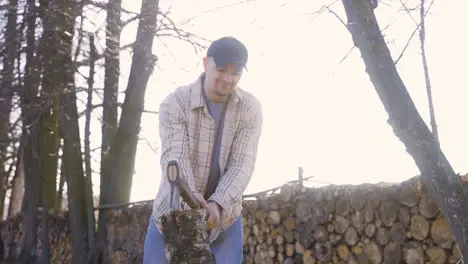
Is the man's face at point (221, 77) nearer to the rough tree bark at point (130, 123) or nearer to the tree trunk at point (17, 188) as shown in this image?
the rough tree bark at point (130, 123)

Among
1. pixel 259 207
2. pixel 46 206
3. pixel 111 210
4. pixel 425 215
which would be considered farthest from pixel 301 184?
pixel 46 206

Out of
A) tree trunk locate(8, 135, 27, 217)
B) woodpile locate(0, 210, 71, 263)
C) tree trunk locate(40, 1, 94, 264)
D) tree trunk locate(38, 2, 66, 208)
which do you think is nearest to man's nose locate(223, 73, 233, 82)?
tree trunk locate(38, 2, 66, 208)

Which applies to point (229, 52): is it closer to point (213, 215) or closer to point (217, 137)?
point (217, 137)

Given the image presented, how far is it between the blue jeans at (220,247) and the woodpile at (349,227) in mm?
2753

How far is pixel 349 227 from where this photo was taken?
570 cm

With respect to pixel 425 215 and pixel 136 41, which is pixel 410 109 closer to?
pixel 425 215

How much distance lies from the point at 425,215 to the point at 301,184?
1.96m

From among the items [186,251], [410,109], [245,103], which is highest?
[410,109]

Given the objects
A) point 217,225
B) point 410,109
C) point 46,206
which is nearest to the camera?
point 217,225

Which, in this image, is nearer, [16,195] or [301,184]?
[301,184]

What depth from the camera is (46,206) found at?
10.8m

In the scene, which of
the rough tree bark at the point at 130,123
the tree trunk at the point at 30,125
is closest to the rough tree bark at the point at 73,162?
the rough tree bark at the point at 130,123

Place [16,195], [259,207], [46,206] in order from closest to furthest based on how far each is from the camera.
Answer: [259,207] < [46,206] < [16,195]

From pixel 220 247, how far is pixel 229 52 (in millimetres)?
651
